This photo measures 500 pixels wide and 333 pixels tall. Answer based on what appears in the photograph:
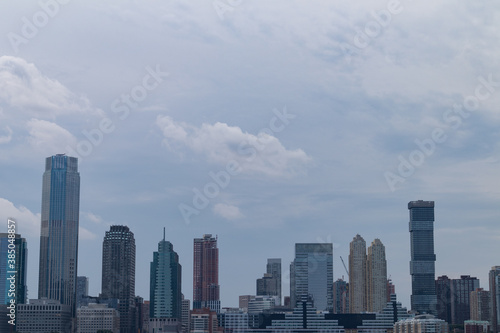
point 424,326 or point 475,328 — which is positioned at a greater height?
point 424,326

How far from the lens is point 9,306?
19312 cm

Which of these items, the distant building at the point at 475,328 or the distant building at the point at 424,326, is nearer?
the distant building at the point at 424,326

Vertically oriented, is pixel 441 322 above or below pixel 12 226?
below

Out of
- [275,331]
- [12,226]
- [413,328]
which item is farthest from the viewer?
[275,331]

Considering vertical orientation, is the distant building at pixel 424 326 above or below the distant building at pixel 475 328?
above

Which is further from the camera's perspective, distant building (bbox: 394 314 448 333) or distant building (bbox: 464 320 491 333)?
distant building (bbox: 464 320 491 333)

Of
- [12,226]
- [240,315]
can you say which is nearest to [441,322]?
[240,315]

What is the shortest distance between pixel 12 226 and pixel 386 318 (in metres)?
105

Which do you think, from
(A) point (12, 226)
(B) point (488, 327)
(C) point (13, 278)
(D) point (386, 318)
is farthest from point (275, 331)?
(A) point (12, 226)

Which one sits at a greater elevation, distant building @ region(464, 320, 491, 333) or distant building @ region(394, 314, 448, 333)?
distant building @ region(394, 314, 448, 333)

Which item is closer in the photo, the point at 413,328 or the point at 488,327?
the point at 413,328

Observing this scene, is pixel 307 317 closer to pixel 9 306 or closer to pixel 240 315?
pixel 240 315

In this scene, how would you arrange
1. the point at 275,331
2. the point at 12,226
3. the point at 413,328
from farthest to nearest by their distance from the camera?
the point at 275,331
the point at 413,328
the point at 12,226

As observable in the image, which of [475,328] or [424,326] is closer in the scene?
[424,326]
